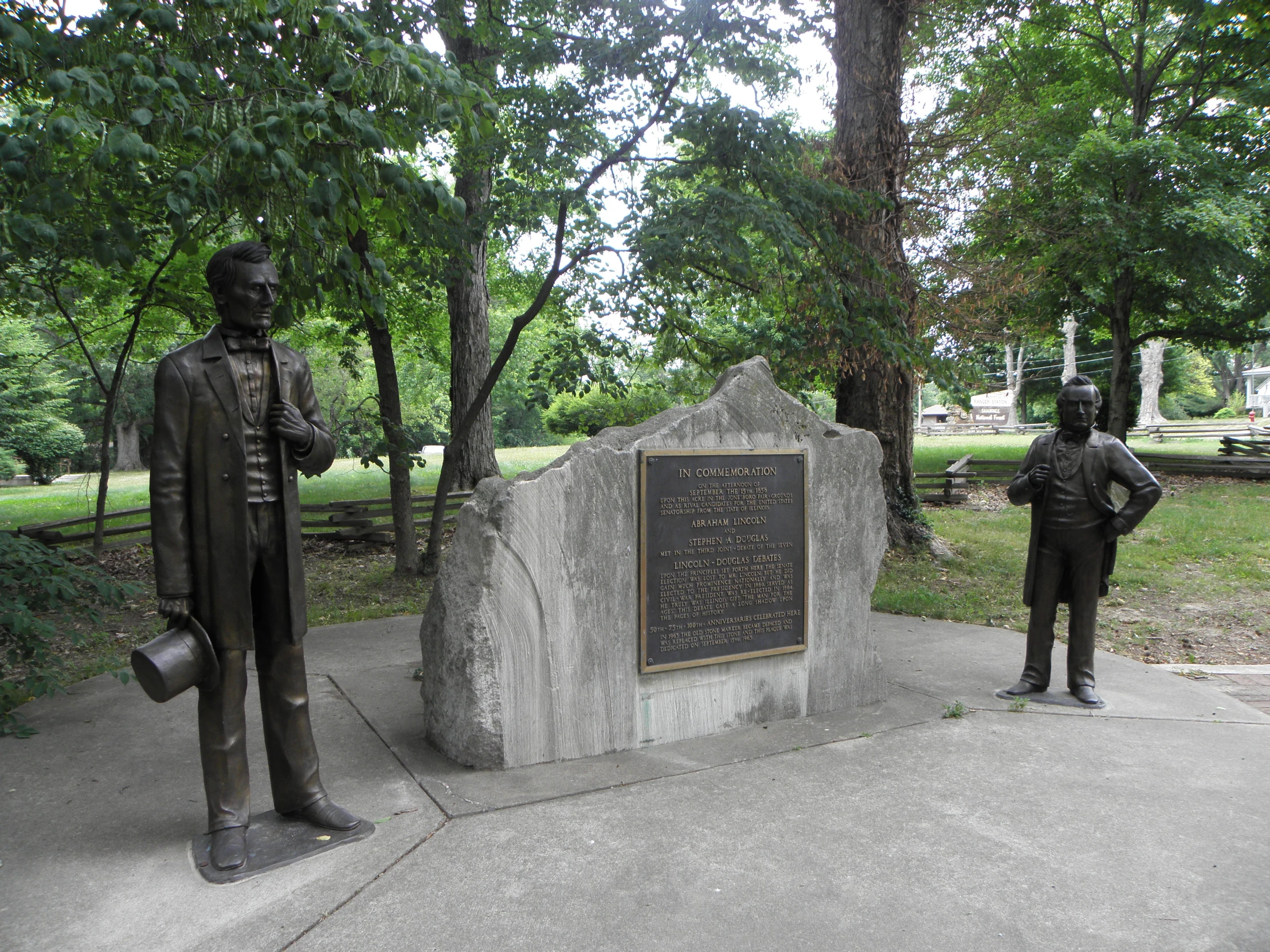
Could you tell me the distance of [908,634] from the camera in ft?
24.9

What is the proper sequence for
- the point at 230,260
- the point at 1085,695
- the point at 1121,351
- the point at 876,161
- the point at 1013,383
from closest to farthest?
the point at 230,260, the point at 1085,695, the point at 876,161, the point at 1121,351, the point at 1013,383

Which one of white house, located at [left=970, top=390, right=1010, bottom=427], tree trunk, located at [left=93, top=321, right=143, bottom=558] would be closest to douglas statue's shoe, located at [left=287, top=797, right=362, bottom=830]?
tree trunk, located at [left=93, top=321, right=143, bottom=558]

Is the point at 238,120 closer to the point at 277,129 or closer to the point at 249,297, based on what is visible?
the point at 277,129

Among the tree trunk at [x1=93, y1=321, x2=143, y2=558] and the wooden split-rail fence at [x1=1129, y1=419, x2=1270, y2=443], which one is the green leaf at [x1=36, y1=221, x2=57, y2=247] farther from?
the wooden split-rail fence at [x1=1129, y1=419, x2=1270, y2=443]

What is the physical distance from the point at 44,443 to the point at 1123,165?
100 feet

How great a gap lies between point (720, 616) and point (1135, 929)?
251 centimetres

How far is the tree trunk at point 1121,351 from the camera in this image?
759 inches

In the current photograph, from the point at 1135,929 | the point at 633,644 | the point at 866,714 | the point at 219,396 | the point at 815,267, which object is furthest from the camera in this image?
the point at 815,267

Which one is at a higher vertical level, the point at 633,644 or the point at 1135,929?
the point at 633,644

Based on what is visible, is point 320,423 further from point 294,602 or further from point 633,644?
point 633,644

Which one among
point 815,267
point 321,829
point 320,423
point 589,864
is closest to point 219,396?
point 320,423

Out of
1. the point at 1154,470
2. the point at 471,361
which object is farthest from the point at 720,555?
the point at 1154,470

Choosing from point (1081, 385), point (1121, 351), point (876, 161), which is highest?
point (876, 161)

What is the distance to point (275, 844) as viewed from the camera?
362 centimetres
